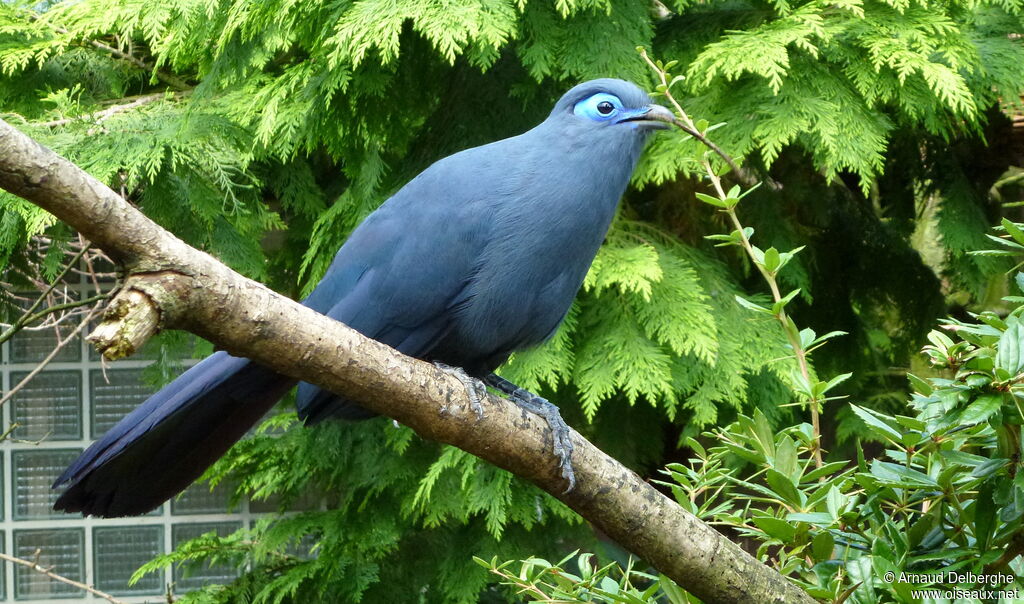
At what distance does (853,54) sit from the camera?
301 cm

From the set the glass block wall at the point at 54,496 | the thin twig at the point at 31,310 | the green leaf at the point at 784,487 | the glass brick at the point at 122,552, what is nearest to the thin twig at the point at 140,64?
the thin twig at the point at 31,310

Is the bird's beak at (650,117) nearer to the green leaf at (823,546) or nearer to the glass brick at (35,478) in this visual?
the green leaf at (823,546)

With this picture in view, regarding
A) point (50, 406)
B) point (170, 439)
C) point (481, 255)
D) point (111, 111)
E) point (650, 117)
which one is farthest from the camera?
point (50, 406)

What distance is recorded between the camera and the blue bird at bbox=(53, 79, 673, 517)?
1.97 meters

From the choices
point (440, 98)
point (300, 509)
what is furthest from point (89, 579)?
point (440, 98)

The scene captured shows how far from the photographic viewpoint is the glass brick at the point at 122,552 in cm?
455

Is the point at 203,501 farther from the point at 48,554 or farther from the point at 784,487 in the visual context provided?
the point at 784,487

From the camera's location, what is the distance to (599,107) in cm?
215

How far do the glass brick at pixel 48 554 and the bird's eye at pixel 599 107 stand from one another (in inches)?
140

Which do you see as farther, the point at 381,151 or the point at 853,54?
the point at 381,151

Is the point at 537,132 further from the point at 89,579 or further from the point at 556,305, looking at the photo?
the point at 89,579

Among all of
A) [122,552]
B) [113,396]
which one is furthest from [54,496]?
[113,396]

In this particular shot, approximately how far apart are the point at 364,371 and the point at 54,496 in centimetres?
365

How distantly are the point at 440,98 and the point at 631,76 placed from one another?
807 mm
